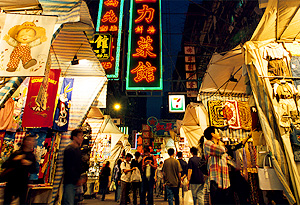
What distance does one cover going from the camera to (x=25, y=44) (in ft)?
10.9

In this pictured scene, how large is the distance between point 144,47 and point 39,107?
21.4 feet

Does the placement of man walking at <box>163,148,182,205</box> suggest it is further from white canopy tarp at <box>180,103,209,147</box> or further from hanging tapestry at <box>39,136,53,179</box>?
white canopy tarp at <box>180,103,209,147</box>

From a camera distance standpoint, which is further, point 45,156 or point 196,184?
point 45,156

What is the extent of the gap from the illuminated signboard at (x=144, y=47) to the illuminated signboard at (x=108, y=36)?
0.85 metres

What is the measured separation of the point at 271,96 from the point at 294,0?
2.07 metres

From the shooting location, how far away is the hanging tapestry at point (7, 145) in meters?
5.28

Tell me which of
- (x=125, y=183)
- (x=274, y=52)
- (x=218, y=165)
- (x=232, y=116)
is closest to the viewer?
(x=218, y=165)

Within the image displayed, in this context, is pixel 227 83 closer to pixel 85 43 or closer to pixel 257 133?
pixel 257 133

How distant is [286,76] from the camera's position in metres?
4.25

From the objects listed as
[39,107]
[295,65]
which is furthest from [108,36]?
[295,65]

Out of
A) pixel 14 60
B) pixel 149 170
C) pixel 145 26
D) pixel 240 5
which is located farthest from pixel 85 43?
pixel 240 5

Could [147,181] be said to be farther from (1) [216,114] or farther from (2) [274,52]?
(2) [274,52]

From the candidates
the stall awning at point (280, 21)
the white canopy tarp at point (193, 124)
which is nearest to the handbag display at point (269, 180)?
the stall awning at point (280, 21)

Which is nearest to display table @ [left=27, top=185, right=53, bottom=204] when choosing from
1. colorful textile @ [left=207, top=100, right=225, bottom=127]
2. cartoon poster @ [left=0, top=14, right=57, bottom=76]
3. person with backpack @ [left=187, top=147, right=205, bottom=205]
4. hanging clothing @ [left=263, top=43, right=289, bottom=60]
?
cartoon poster @ [left=0, top=14, right=57, bottom=76]
